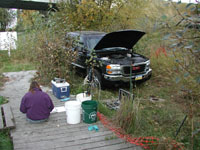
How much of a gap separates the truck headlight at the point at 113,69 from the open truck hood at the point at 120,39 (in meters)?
1.09

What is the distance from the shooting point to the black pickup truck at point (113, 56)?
6.93m

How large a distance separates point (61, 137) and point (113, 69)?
327 centimetres

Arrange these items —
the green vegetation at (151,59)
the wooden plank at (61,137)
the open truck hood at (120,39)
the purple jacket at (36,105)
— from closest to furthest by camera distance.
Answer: the green vegetation at (151,59)
the wooden plank at (61,137)
the purple jacket at (36,105)
the open truck hood at (120,39)

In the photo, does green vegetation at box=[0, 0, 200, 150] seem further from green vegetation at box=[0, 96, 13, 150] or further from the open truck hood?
green vegetation at box=[0, 96, 13, 150]

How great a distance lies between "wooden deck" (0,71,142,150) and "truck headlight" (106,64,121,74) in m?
2.42

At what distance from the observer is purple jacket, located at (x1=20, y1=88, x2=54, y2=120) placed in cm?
462

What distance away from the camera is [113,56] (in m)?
7.61

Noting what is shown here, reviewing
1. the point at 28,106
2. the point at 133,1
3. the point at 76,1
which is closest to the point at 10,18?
the point at 76,1

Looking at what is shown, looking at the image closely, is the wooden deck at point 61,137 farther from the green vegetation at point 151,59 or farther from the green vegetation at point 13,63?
the green vegetation at point 13,63

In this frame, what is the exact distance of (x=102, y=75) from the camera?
7.04 meters

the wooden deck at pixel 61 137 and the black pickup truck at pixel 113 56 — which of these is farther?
the black pickup truck at pixel 113 56

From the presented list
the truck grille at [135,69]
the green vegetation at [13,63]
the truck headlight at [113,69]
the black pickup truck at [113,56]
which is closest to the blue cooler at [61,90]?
the black pickup truck at [113,56]

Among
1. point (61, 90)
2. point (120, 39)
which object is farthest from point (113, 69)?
point (61, 90)

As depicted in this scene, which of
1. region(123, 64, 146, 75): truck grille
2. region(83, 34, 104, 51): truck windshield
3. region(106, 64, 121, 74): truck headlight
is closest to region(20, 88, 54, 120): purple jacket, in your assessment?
region(106, 64, 121, 74): truck headlight
